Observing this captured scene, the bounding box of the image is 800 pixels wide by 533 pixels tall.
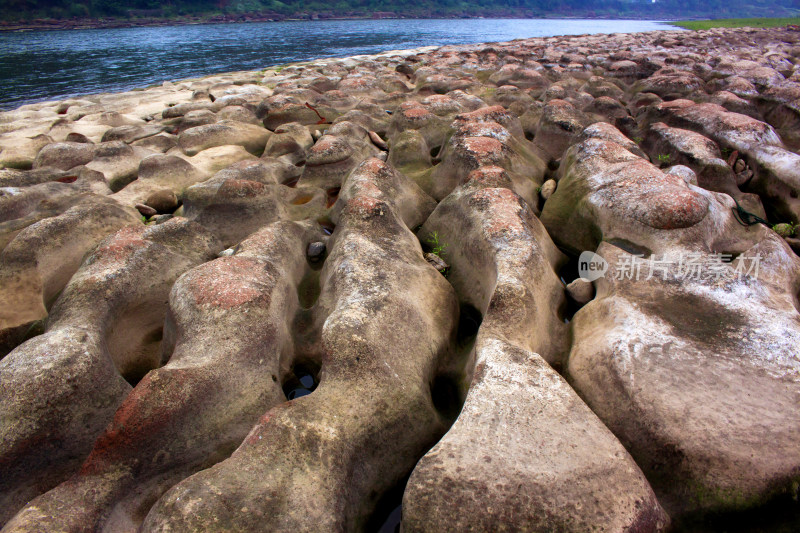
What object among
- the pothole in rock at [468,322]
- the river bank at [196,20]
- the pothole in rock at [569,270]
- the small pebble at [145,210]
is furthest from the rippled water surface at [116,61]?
the pothole in rock at [569,270]

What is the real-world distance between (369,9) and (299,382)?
11465 cm

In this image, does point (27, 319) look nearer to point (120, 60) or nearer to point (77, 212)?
point (77, 212)

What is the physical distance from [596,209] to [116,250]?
5.51m

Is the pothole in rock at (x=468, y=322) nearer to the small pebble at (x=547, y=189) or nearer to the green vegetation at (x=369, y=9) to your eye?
the small pebble at (x=547, y=189)

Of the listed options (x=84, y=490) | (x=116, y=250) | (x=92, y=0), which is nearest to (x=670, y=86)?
(x=116, y=250)

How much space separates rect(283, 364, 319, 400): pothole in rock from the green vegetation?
74065 millimetres

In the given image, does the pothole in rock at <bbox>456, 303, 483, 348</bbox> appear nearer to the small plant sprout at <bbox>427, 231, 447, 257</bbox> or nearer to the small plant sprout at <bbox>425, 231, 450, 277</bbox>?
the small plant sprout at <bbox>425, 231, 450, 277</bbox>

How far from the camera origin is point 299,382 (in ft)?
13.4

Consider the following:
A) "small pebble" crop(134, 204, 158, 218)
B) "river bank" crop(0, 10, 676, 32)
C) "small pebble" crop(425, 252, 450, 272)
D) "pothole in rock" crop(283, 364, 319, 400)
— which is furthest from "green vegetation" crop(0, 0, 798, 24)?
"pothole in rock" crop(283, 364, 319, 400)

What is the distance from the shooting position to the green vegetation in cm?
6731

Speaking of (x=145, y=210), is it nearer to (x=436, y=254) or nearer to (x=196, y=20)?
(x=436, y=254)

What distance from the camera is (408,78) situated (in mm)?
18531

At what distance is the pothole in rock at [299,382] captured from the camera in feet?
13.0

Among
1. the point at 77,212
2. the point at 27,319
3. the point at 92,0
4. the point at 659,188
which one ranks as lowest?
the point at 27,319
